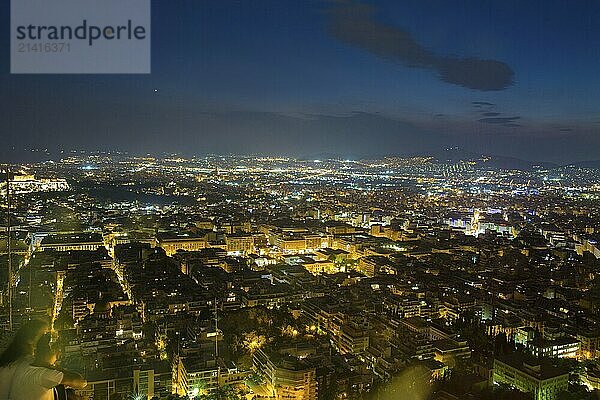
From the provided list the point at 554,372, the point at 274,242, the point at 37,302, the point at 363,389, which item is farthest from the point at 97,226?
the point at 554,372

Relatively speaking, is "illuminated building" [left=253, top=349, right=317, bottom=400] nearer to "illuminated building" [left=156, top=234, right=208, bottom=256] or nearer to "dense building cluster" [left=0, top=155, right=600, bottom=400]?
"dense building cluster" [left=0, top=155, right=600, bottom=400]

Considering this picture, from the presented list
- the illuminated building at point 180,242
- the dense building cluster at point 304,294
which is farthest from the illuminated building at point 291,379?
the illuminated building at point 180,242

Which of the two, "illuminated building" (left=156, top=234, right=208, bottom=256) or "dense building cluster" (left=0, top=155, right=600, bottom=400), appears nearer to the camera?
"dense building cluster" (left=0, top=155, right=600, bottom=400)

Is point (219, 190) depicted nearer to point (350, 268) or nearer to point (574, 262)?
point (350, 268)

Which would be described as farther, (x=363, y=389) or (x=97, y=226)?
(x=97, y=226)

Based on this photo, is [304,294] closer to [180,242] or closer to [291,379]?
[291,379]

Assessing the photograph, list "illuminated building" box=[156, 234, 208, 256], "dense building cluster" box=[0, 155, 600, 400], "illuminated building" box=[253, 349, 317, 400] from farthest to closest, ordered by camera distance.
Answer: "illuminated building" box=[156, 234, 208, 256]
"dense building cluster" box=[0, 155, 600, 400]
"illuminated building" box=[253, 349, 317, 400]

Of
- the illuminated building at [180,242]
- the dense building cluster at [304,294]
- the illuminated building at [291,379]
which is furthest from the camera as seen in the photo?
the illuminated building at [180,242]

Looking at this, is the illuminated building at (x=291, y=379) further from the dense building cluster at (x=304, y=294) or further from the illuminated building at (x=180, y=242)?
the illuminated building at (x=180, y=242)

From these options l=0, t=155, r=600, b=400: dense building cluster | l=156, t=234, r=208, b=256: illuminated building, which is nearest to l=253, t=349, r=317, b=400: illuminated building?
l=0, t=155, r=600, b=400: dense building cluster
